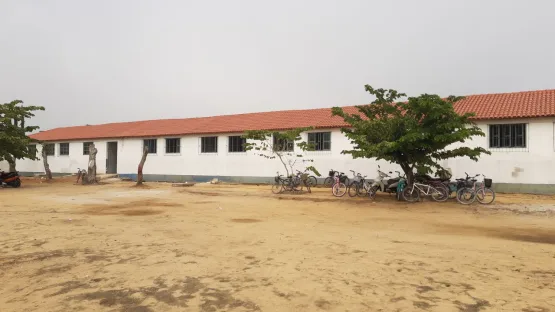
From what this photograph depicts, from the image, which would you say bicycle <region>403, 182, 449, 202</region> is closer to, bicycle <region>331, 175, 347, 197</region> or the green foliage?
bicycle <region>331, 175, 347, 197</region>

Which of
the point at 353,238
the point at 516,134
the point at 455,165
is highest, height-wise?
the point at 516,134

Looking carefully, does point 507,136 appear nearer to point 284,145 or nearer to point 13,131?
point 284,145

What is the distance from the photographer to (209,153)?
23.7 m

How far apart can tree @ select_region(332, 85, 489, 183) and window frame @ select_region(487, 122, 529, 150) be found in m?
4.22

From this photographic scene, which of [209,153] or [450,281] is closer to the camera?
[450,281]

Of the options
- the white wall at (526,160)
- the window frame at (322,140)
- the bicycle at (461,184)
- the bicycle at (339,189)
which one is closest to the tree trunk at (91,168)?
the window frame at (322,140)

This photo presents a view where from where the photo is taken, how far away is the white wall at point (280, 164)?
50.9 ft

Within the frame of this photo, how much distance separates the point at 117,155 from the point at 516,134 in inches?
1044

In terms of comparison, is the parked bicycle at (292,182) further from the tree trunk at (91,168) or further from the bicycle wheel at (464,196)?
the tree trunk at (91,168)

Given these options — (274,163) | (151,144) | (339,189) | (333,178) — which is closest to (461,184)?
(339,189)

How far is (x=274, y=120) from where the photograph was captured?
23.7m

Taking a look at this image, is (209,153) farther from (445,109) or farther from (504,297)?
(504,297)

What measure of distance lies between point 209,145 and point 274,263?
19.5 metres

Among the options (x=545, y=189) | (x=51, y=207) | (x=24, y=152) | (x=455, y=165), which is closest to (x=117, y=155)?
(x=24, y=152)
